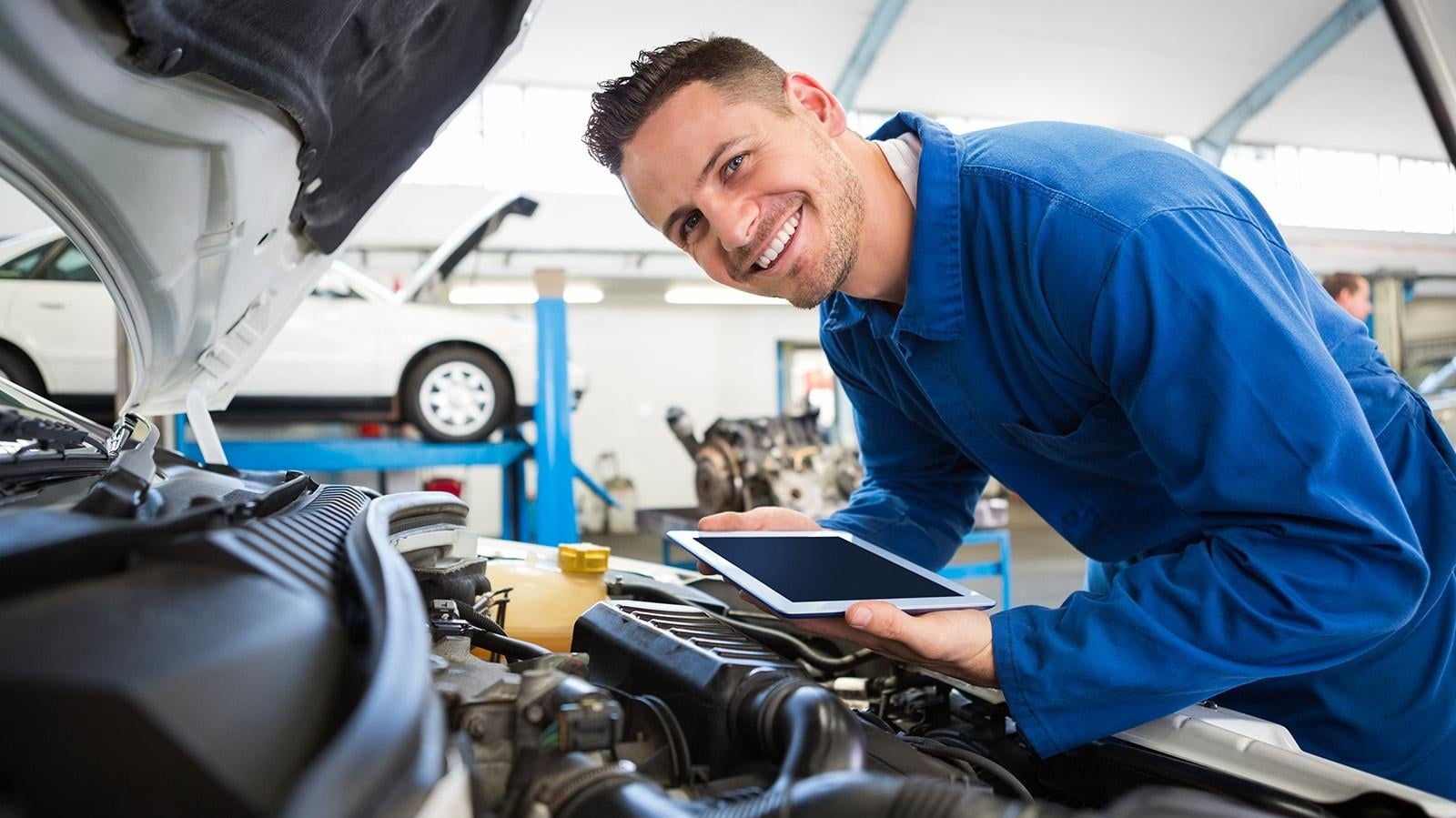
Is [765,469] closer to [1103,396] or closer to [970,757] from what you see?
Result: [1103,396]

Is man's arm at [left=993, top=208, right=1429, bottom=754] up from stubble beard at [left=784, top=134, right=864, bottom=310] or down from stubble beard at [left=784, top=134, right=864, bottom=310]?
down

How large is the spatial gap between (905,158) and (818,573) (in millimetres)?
635

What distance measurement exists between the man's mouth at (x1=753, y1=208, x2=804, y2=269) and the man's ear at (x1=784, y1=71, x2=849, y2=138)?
16 cm

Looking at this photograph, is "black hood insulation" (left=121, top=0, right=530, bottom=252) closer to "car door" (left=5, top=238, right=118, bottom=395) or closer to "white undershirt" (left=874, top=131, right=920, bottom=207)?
"white undershirt" (left=874, top=131, right=920, bottom=207)

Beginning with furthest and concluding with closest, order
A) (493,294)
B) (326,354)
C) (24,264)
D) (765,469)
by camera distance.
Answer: (493,294), (326,354), (765,469), (24,264)

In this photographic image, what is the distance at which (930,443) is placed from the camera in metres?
1.63

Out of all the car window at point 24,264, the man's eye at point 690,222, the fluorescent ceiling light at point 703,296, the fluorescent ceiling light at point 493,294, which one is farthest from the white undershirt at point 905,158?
the fluorescent ceiling light at point 703,296

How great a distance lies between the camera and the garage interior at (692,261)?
4641 mm

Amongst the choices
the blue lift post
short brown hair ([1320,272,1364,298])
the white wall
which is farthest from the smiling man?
the white wall

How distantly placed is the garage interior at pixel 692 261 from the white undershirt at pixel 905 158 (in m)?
3.06

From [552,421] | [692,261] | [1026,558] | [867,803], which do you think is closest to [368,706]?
[867,803]

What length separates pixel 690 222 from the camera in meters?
1.36

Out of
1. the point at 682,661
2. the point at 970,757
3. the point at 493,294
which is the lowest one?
the point at 970,757

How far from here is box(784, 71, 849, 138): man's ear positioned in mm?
1350
